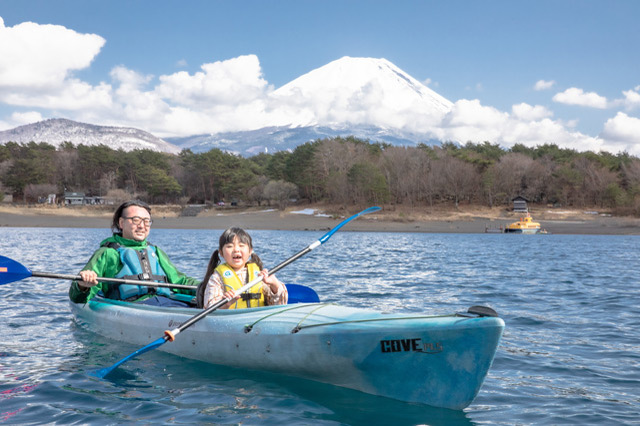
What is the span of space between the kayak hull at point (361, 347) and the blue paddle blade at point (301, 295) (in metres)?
1.50

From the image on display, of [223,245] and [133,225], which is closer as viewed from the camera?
[223,245]

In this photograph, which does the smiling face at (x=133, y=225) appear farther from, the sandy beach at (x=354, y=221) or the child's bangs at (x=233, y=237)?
the sandy beach at (x=354, y=221)

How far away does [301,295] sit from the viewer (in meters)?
7.00

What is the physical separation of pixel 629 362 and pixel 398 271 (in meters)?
10.6

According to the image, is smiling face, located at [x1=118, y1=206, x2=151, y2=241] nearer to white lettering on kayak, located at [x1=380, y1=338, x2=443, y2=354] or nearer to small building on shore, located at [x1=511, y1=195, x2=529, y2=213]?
white lettering on kayak, located at [x1=380, y1=338, x2=443, y2=354]

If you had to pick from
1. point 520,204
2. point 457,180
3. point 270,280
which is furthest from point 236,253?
point 457,180

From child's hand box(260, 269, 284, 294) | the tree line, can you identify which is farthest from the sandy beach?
child's hand box(260, 269, 284, 294)

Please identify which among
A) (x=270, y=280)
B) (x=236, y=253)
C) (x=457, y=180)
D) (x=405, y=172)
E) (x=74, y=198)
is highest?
(x=405, y=172)

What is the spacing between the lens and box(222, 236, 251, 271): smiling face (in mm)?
5480

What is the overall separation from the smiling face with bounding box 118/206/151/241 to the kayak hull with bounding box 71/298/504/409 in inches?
63.1

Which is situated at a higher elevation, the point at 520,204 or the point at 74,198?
the point at 74,198

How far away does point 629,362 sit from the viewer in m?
6.04

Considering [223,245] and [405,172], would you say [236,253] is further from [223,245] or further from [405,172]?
[405,172]

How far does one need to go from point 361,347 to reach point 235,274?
1.65 m
